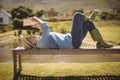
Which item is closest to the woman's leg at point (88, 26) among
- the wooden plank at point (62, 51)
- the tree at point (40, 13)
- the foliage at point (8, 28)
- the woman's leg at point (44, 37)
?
the wooden plank at point (62, 51)

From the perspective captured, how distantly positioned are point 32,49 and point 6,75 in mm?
586

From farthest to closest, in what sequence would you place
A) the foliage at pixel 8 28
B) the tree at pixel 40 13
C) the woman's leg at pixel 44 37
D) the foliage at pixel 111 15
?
1. the tree at pixel 40 13
2. the foliage at pixel 111 15
3. the foliage at pixel 8 28
4. the woman's leg at pixel 44 37

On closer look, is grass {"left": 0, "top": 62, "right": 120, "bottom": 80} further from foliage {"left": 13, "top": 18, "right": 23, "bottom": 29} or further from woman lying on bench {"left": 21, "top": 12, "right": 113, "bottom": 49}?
foliage {"left": 13, "top": 18, "right": 23, "bottom": 29}

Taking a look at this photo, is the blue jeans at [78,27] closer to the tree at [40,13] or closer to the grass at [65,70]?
the grass at [65,70]

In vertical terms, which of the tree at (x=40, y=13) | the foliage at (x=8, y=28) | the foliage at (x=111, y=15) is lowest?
the foliage at (x=8, y=28)

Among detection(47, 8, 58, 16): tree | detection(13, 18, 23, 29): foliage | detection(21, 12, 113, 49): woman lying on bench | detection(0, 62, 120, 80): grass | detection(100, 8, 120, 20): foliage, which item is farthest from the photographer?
detection(47, 8, 58, 16): tree

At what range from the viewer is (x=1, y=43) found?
756 cm

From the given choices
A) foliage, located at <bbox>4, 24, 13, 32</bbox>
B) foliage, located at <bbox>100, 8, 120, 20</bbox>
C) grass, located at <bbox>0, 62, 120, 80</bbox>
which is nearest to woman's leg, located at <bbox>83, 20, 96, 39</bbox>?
grass, located at <bbox>0, 62, 120, 80</bbox>

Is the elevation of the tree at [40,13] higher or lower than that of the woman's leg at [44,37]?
lower

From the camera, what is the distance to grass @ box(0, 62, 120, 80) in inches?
137

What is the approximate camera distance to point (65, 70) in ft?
12.1

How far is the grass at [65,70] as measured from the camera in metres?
3.47

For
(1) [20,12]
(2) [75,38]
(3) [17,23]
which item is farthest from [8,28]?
(2) [75,38]

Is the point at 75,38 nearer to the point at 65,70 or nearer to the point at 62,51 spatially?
the point at 62,51
